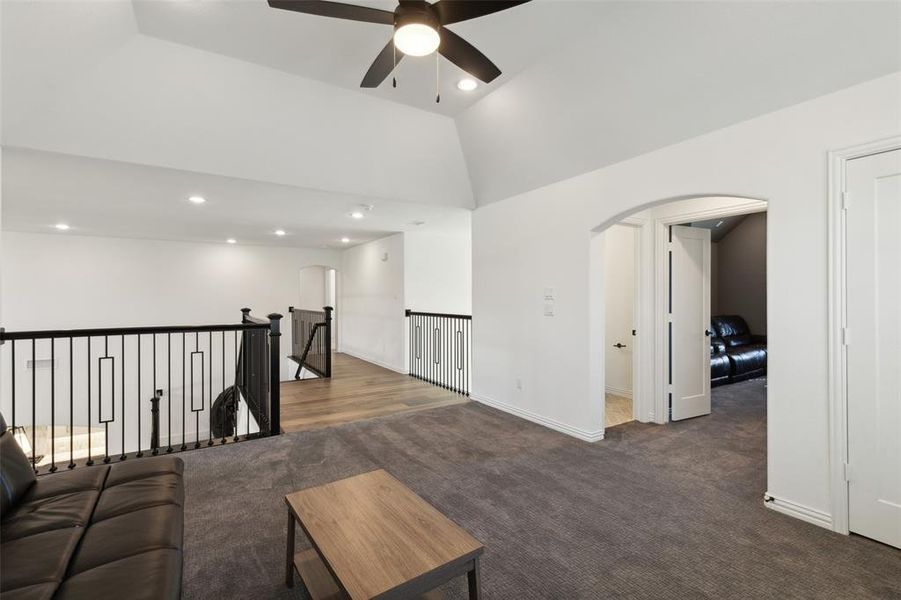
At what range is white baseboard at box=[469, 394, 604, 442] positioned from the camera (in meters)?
4.07

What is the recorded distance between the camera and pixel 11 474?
1.92 meters

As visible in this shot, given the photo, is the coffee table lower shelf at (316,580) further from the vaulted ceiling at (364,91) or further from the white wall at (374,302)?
the white wall at (374,302)

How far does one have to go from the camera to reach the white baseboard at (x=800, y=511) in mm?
2556

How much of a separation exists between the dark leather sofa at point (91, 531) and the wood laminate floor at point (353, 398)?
2358 millimetres

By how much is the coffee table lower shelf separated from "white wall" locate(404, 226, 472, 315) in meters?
5.58

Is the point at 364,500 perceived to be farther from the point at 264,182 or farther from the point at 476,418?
the point at 264,182

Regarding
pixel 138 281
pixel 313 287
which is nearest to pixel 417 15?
pixel 138 281

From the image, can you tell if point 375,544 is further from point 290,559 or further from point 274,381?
point 274,381

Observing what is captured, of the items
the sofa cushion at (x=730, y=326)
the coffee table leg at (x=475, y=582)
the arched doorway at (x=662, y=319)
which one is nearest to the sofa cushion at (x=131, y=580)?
the coffee table leg at (x=475, y=582)

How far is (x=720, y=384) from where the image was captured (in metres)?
6.61

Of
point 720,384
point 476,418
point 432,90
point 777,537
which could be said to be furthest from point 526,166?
point 720,384

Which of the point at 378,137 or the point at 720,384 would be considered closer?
the point at 378,137

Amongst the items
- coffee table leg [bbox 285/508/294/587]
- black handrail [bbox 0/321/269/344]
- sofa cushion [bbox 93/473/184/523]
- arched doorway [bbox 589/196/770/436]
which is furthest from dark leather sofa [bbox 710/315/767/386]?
sofa cushion [bbox 93/473/184/523]

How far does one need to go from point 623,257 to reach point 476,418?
2995 mm
